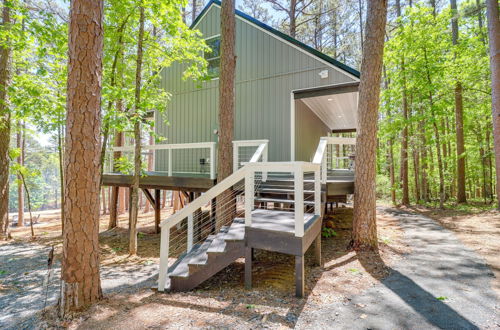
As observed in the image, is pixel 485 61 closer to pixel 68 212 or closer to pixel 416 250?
pixel 416 250

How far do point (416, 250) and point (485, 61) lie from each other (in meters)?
8.08

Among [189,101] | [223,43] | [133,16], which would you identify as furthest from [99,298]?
[189,101]

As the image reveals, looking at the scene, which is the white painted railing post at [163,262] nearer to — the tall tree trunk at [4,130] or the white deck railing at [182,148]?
the white deck railing at [182,148]

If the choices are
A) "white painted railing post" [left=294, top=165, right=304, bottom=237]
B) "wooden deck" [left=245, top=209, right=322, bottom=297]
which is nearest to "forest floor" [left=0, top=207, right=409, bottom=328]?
"wooden deck" [left=245, top=209, right=322, bottom=297]

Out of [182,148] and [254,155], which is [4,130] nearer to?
[182,148]

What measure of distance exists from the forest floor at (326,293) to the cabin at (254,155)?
36 cm

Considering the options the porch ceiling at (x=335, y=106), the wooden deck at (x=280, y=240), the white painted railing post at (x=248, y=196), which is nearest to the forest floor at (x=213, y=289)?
the wooden deck at (x=280, y=240)

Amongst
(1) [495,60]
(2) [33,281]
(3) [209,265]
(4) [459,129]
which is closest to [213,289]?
(3) [209,265]

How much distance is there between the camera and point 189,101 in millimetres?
9461

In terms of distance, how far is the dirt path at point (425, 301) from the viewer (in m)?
2.63

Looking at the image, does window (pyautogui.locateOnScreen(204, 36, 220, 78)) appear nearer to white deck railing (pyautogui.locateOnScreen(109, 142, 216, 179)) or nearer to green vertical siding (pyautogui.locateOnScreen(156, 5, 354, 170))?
green vertical siding (pyautogui.locateOnScreen(156, 5, 354, 170))

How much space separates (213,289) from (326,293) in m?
1.56

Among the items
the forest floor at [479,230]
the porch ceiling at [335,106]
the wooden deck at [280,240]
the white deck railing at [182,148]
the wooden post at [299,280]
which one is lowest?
the forest floor at [479,230]

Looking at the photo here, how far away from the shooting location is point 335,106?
922 cm
